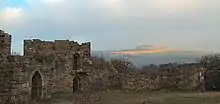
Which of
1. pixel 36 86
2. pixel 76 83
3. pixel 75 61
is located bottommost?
pixel 76 83

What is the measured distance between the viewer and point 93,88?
105ft

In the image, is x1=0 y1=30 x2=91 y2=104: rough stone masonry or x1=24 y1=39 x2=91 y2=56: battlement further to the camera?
x1=24 y1=39 x2=91 y2=56: battlement

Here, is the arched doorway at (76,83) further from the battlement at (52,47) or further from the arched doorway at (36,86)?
the arched doorway at (36,86)

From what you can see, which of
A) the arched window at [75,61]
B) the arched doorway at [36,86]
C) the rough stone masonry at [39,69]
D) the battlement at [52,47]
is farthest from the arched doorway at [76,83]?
the arched doorway at [36,86]

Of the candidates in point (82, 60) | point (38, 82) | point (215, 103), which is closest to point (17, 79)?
point (38, 82)

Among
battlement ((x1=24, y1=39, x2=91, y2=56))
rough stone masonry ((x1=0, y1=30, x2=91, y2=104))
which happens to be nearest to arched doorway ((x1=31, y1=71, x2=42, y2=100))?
rough stone masonry ((x1=0, y1=30, x2=91, y2=104))

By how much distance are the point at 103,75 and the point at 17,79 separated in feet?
41.9

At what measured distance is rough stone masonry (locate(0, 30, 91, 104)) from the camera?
68.1 ft

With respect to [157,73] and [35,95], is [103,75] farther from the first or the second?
[35,95]

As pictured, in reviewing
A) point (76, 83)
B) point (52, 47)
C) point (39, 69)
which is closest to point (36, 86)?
point (39, 69)

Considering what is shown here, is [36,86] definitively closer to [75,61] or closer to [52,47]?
[52,47]

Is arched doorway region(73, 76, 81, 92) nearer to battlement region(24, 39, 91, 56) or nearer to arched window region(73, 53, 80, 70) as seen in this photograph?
arched window region(73, 53, 80, 70)

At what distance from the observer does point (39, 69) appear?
954 inches

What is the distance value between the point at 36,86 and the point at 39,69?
3.79 feet
